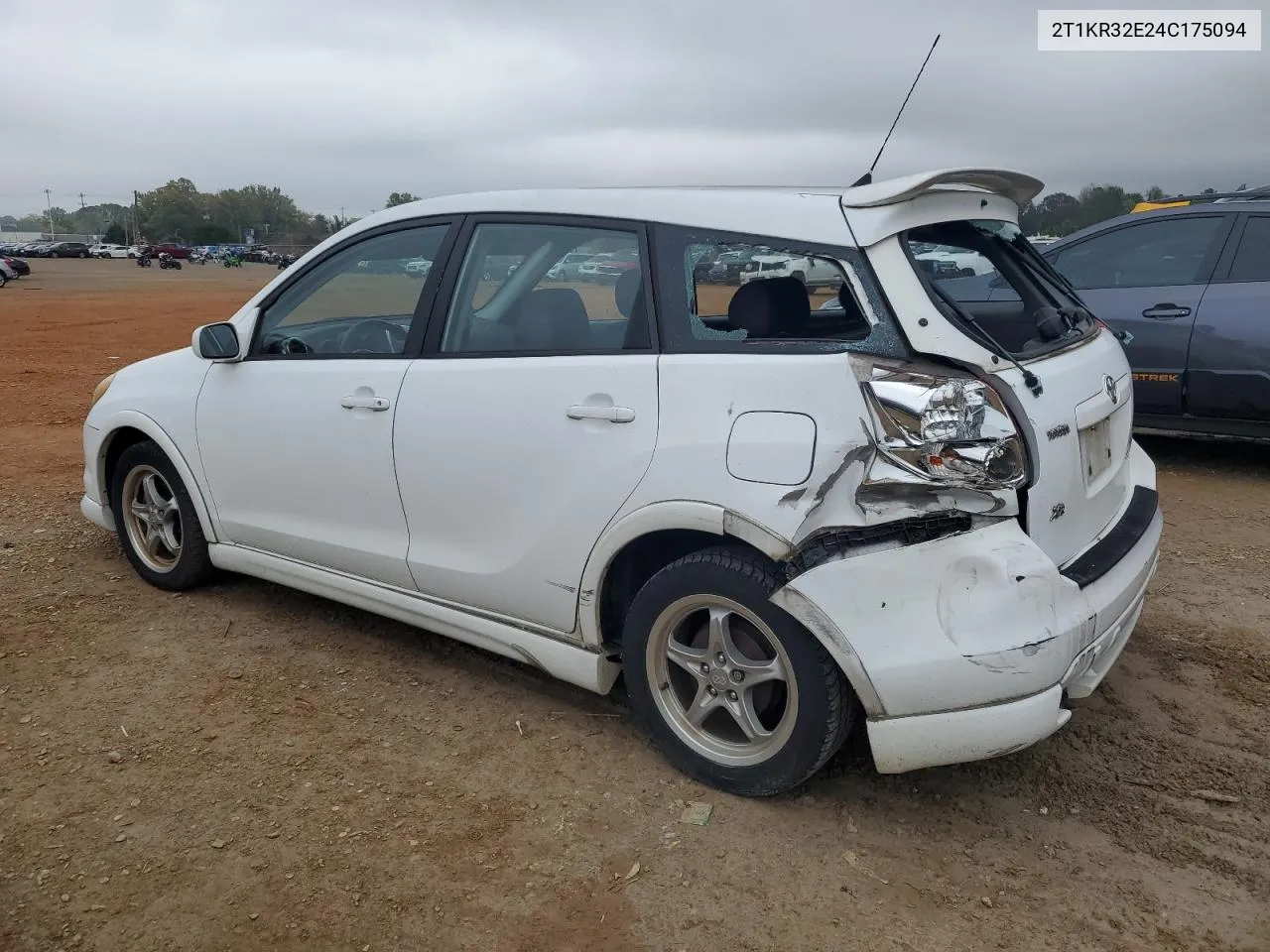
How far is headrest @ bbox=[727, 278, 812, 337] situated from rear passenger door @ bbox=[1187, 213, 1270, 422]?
4.52 meters

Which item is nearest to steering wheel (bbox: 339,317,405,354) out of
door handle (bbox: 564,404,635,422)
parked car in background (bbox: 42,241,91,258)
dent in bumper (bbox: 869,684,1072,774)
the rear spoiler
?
door handle (bbox: 564,404,635,422)

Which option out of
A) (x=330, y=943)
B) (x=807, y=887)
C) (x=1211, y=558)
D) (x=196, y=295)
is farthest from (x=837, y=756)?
(x=196, y=295)

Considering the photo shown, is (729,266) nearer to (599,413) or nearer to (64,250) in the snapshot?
(599,413)

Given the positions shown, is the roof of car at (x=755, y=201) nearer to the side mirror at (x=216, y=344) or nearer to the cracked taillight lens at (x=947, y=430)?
the cracked taillight lens at (x=947, y=430)

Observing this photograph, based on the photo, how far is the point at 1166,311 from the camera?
21.5ft

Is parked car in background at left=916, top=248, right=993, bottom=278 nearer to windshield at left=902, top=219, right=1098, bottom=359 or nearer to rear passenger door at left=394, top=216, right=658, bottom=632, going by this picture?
windshield at left=902, top=219, right=1098, bottom=359

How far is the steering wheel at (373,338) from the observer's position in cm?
366

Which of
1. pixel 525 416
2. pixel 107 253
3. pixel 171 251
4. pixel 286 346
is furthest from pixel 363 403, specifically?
pixel 107 253

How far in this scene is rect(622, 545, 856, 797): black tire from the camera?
272 cm

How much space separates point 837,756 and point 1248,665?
5.92 ft

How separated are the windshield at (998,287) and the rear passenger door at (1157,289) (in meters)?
3.20

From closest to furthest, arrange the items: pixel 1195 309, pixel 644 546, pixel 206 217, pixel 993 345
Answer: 1. pixel 993 345
2. pixel 644 546
3. pixel 1195 309
4. pixel 206 217

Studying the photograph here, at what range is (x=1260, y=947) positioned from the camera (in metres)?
2.39

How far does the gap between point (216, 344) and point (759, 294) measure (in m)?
2.31
